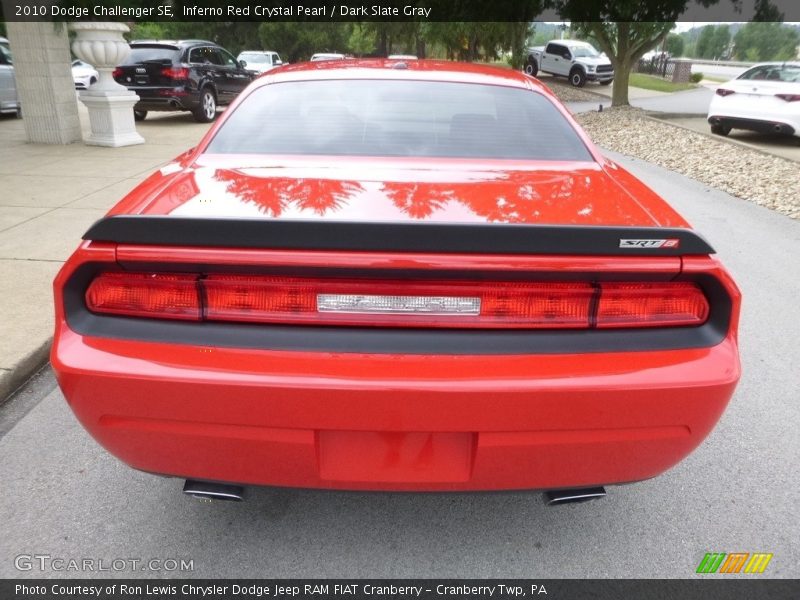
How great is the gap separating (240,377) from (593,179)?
4.89ft

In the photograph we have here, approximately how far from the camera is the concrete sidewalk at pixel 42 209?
362cm

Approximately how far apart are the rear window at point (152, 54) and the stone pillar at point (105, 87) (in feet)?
11.2

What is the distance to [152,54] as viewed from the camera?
47.9 ft

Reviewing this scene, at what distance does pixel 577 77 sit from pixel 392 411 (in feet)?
102

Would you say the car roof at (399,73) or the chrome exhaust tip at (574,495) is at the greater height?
the car roof at (399,73)

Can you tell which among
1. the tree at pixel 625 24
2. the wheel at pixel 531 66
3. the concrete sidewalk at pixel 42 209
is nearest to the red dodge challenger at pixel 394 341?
the concrete sidewalk at pixel 42 209

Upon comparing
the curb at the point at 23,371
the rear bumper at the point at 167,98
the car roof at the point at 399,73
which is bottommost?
the rear bumper at the point at 167,98

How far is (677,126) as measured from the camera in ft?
46.6

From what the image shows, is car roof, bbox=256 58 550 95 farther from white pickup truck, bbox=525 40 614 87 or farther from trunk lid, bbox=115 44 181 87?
white pickup truck, bbox=525 40 614 87

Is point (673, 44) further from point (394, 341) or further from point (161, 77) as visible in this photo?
point (394, 341)

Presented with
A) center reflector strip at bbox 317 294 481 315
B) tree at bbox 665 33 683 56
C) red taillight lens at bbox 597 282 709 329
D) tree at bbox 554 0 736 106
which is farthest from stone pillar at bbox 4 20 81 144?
tree at bbox 665 33 683 56

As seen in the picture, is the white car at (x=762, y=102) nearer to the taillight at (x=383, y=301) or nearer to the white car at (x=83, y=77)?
the taillight at (x=383, y=301)

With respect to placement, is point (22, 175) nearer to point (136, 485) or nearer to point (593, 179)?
point (136, 485)

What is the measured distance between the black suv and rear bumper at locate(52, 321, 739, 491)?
14.0m
